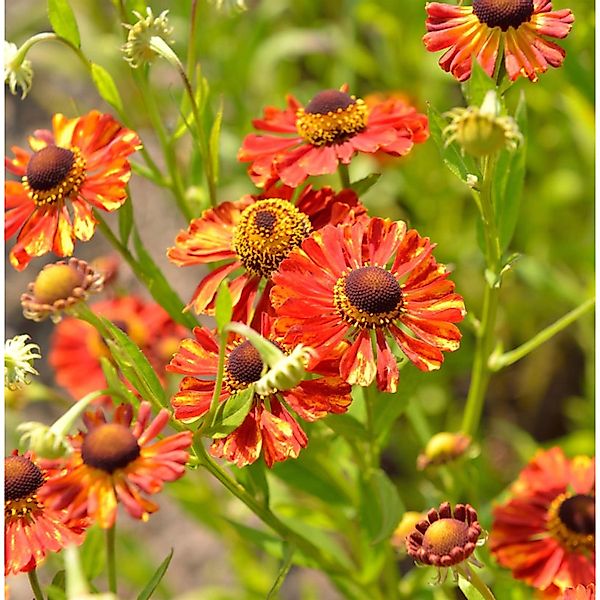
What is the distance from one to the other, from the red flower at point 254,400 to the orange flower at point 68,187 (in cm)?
18

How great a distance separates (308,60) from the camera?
262cm

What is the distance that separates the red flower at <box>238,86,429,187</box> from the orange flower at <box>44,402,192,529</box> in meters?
0.37

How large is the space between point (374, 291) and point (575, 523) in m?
0.47

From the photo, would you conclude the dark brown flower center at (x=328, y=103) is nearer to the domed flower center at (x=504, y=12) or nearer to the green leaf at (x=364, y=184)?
the green leaf at (x=364, y=184)

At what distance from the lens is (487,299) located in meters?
1.14

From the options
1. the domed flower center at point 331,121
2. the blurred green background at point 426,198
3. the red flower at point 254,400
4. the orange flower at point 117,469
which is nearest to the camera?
the orange flower at point 117,469

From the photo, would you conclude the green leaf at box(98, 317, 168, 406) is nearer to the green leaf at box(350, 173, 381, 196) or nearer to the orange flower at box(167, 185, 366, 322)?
the orange flower at box(167, 185, 366, 322)

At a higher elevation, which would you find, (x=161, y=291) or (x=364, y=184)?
(x=364, y=184)

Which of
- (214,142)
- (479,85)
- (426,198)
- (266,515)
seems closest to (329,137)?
(214,142)

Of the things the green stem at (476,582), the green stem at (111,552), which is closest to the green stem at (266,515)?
the green stem at (111,552)

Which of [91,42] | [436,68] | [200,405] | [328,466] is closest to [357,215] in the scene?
[200,405]

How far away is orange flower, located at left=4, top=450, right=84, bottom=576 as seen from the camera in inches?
37.0

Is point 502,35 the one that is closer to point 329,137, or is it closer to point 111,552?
point 329,137

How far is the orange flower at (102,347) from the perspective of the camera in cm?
169
